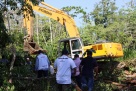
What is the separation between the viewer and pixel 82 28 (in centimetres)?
6531

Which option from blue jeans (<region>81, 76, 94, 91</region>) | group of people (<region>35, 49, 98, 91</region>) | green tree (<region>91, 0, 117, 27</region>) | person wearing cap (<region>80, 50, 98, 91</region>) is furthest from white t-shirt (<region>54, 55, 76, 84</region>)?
green tree (<region>91, 0, 117, 27</region>)

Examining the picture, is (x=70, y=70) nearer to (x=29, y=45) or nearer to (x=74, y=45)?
(x=29, y=45)

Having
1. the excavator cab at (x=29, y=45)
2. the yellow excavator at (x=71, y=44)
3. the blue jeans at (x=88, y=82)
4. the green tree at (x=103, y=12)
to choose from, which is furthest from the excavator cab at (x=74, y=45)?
the green tree at (x=103, y=12)

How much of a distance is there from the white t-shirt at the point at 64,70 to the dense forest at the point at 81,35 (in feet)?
7.45

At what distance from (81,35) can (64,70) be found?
2035 inches

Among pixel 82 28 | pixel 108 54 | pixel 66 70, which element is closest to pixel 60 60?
pixel 66 70

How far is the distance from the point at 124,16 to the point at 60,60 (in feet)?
160

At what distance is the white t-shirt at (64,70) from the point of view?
946cm

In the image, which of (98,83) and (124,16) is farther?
(124,16)

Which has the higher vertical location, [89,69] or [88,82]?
[89,69]

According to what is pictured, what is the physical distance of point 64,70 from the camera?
952 cm

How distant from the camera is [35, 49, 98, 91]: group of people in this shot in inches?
374

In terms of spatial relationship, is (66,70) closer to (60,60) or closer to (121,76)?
(60,60)

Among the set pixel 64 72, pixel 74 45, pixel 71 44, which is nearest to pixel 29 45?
pixel 71 44
